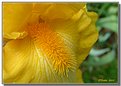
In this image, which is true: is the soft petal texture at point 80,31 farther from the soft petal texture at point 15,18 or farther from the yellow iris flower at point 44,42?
the soft petal texture at point 15,18

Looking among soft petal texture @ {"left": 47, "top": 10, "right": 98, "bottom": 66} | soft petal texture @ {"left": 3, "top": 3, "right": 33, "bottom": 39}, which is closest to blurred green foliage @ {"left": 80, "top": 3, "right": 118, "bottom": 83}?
soft petal texture @ {"left": 47, "top": 10, "right": 98, "bottom": 66}

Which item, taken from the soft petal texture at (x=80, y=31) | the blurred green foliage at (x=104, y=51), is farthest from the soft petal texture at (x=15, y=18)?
the blurred green foliage at (x=104, y=51)

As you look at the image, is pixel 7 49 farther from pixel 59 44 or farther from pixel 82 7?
pixel 82 7

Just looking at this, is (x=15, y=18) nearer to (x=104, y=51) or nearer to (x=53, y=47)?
(x=53, y=47)

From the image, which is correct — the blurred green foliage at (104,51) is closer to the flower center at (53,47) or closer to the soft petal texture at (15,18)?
the flower center at (53,47)

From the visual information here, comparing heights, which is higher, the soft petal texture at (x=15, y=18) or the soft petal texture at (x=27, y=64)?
the soft petal texture at (x=15, y=18)

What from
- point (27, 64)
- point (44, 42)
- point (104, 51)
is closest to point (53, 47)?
point (44, 42)

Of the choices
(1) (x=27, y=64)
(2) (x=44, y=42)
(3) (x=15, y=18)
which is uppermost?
(3) (x=15, y=18)
